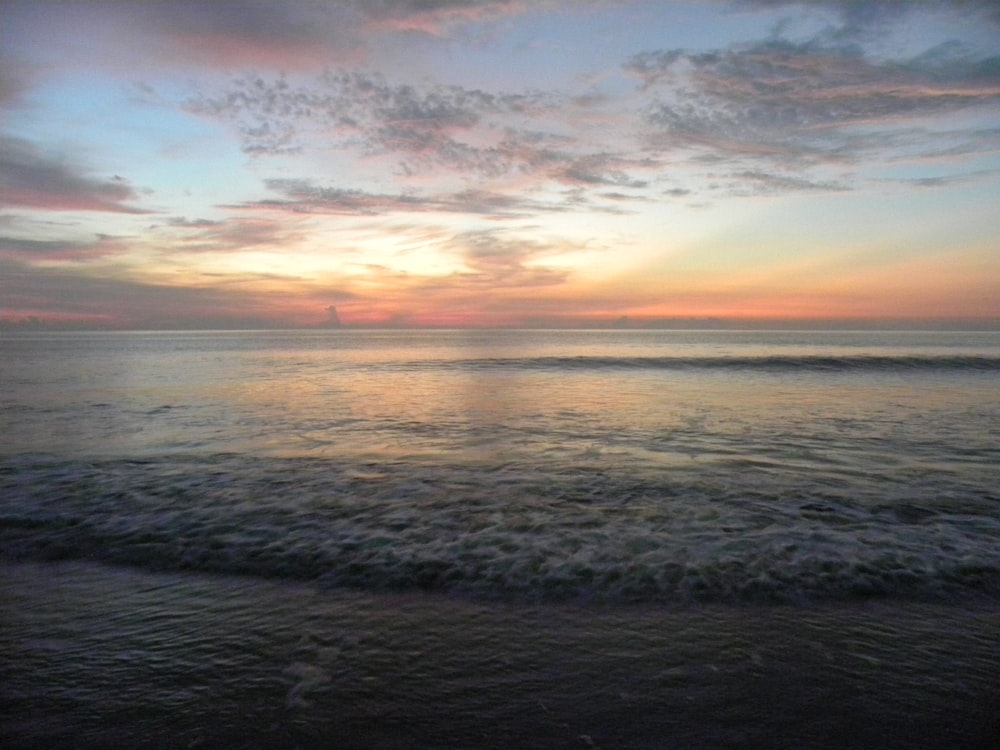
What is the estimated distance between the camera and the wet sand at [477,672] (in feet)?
12.2

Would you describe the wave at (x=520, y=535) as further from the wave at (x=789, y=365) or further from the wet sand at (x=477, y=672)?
the wave at (x=789, y=365)

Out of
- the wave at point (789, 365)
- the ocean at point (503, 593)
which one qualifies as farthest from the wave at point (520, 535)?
the wave at point (789, 365)

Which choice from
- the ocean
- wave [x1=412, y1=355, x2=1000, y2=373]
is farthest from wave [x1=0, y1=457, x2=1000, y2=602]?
wave [x1=412, y1=355, x2=1000, y2=373]

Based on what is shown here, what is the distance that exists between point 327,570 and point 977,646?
19.8 ft

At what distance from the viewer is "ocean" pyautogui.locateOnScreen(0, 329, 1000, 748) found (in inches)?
153

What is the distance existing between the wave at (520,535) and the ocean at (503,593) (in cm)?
5

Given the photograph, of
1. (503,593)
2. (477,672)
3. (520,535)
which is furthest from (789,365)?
(477,672)

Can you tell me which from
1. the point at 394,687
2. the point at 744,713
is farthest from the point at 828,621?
the point at 394,687

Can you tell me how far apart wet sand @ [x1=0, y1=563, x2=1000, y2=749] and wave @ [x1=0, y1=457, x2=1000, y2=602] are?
1.68ft

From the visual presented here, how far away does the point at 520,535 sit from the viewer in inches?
294

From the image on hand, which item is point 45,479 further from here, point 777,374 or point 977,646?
point 777,374

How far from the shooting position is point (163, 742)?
3.64m

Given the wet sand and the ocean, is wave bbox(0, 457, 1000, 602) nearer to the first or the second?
the ocean

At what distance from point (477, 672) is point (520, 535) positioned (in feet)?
10.2
